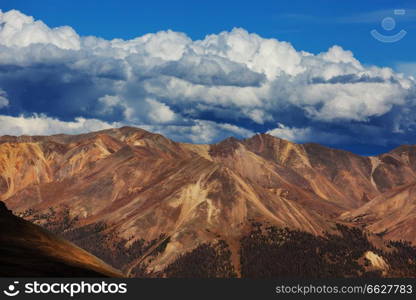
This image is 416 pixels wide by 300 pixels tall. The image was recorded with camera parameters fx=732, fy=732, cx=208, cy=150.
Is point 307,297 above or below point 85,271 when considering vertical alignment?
below

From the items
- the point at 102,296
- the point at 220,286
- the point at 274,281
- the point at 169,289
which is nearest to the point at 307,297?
the point at 274,281

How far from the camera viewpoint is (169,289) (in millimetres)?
102688

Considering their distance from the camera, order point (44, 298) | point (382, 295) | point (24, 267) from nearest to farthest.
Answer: point (44, 298) < point (382, 295) < point (24, 267)

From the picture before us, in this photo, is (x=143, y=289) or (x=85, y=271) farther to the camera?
(x=85, y=271)

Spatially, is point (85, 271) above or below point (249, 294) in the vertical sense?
above

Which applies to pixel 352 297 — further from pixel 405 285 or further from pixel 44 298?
pixel 44 298

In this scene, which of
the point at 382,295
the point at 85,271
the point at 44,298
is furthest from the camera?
the point at 85,271

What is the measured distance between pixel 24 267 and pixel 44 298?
66.4 meters

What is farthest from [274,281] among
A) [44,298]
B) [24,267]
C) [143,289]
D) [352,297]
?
[24,267]

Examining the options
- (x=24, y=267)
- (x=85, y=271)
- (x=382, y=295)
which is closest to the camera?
(x=382, y=295)

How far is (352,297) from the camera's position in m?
105

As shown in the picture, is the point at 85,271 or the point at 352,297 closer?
the point at 352,297

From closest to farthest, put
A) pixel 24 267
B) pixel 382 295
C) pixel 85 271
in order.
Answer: pixel 382 295 → pixel 24 267 → pixel 85 271

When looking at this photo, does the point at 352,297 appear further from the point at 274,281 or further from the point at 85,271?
the point at 85,271
